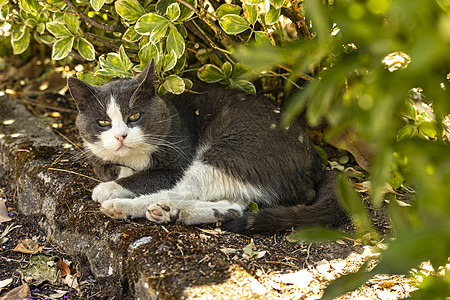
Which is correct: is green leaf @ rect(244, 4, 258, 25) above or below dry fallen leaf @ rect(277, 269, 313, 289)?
above

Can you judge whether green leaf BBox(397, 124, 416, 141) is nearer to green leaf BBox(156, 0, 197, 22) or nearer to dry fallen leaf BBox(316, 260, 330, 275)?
dry fallen leaf BBox(316, 260, 330, 275)

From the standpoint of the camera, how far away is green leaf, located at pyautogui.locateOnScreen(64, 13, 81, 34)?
287cm

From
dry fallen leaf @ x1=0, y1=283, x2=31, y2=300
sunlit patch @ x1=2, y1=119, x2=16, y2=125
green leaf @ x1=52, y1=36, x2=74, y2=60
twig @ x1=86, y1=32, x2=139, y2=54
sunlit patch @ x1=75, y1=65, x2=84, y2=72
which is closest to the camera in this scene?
dry fallen leaf @ x1=0, y1=283, x2=31, y2=300

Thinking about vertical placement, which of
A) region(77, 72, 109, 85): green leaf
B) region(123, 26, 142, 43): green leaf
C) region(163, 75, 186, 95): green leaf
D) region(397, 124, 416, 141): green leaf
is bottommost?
region(397, 124, 416, 141): green leaf

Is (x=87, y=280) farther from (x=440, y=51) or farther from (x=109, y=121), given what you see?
(x=440, y=51)

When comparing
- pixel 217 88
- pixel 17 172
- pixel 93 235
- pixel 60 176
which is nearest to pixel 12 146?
pixel 17 172

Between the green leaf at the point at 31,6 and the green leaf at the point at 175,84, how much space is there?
104 centimetres

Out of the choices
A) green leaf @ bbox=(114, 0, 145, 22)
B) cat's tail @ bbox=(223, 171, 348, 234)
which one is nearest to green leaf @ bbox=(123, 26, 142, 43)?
green leaf @ bbox=(114, 0, 145, 22)

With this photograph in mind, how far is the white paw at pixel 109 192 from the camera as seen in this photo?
8.13ft

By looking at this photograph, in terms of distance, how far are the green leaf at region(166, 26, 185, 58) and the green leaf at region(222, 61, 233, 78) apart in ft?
1.05

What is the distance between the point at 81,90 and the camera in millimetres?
2518

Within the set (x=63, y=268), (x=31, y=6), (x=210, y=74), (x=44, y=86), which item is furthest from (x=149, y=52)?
(x=44, y=86)

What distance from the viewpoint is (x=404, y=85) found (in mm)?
886

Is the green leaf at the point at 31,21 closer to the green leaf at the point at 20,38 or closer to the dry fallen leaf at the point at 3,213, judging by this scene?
the green leaf at the point at 20,38
